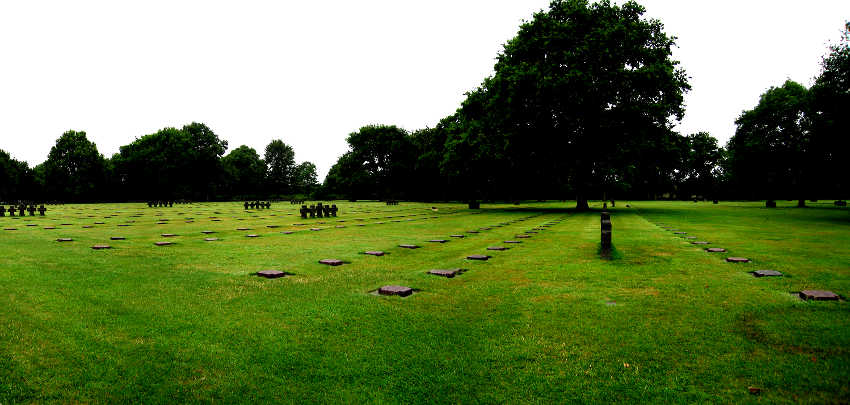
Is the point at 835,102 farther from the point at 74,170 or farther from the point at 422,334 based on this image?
the point at 74,170

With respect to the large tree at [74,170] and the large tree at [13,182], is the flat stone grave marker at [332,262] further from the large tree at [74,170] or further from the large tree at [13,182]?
the large tree at [13,182]

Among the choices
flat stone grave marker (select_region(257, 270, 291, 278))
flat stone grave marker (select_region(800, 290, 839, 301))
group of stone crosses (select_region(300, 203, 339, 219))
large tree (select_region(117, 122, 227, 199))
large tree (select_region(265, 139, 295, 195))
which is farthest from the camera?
large tree (select_region(265, 139, 295, 195))

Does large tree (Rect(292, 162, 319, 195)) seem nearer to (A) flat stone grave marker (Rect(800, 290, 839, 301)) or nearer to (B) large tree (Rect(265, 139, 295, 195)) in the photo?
(B) large tree (Rect(265, 139, 295, 195))

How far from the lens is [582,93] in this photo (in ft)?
90.7

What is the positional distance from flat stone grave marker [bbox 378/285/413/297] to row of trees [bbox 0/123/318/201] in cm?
7986

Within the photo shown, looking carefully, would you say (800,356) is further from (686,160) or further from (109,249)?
(686,160)

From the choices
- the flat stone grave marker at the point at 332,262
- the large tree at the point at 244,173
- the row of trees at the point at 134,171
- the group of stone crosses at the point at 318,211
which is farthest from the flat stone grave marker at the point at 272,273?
the large tree at the point at 244,173

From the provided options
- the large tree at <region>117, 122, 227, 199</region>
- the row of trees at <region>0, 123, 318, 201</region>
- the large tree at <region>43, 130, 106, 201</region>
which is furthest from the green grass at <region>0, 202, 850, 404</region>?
the large tree at <region>43, 130, 106, 201</region>

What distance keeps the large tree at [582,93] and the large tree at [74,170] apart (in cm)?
6842

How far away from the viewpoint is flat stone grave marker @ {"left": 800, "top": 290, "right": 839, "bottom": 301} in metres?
5.27

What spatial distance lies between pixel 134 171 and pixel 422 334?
88715mm

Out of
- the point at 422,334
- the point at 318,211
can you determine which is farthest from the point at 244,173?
the point at 422,334

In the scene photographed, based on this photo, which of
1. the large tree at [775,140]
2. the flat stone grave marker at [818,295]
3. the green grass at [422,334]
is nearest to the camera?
the green grass at [422,334]

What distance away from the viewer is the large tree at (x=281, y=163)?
352ft
